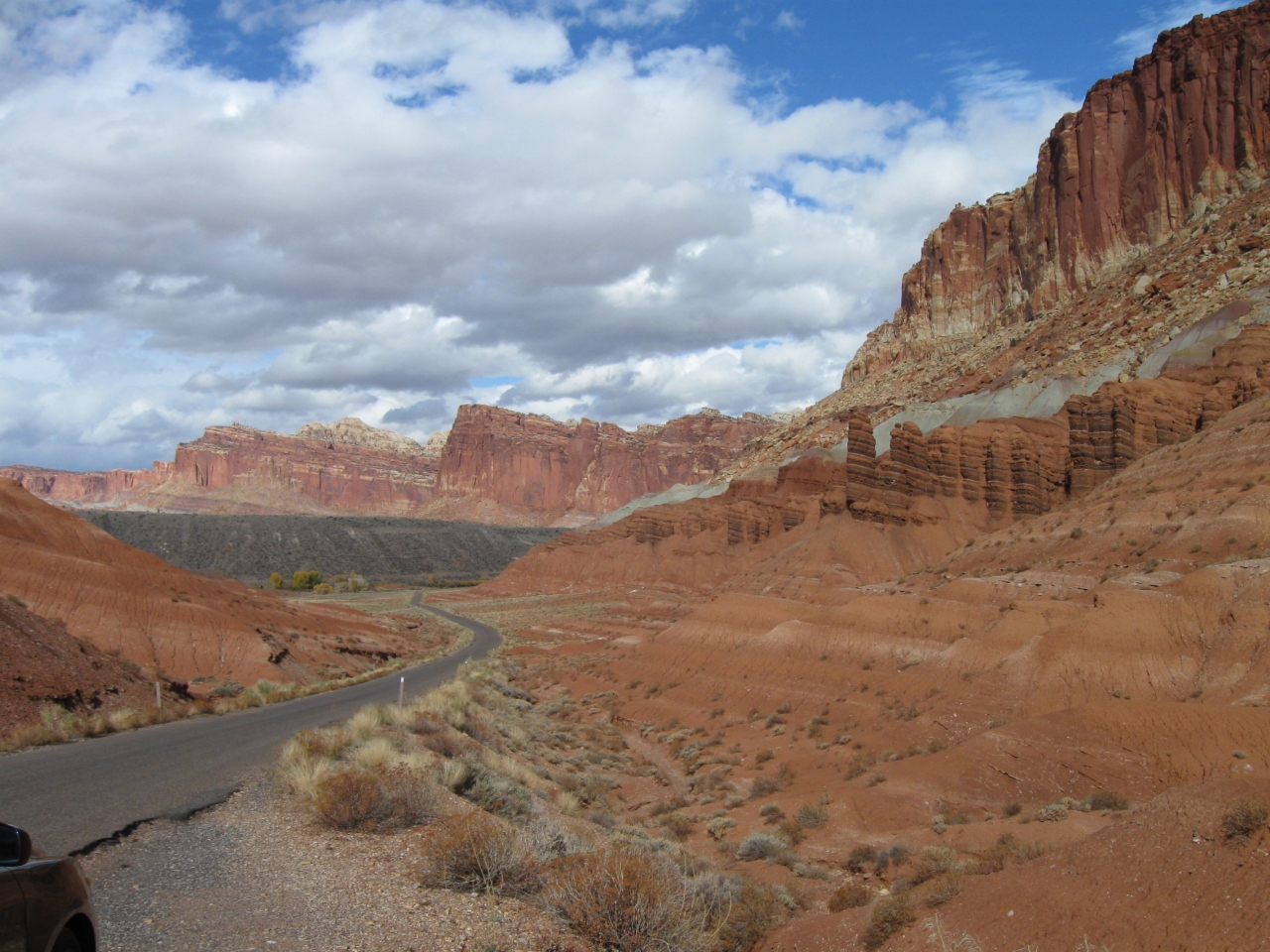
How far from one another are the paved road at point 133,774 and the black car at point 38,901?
189 inches

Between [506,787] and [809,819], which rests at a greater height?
[506,787]

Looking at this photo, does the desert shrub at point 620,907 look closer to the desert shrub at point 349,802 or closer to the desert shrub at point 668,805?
the desert shrub at point 349,802

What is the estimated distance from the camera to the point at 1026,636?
23688 mm

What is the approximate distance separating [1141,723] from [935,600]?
43.4 ft

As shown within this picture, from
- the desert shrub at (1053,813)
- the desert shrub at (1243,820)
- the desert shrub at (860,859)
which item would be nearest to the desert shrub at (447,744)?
the desert shrub at (860,859)

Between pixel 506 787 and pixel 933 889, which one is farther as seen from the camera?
pixel 506 787

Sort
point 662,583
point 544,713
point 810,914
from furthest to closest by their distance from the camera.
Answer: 1. point 662,583
2. point 544,713
3. point 810,914

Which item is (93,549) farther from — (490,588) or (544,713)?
(490,588)

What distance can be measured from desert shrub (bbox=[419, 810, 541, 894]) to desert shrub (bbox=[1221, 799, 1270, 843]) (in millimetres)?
6301

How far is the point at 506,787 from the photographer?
13.6 metres

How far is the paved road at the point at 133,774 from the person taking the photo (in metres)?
9.56

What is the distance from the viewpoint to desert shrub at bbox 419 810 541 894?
27.6ft

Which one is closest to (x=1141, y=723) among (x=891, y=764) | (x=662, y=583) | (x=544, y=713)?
(x=891, y=764)

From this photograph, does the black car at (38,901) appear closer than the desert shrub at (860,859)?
Yes
